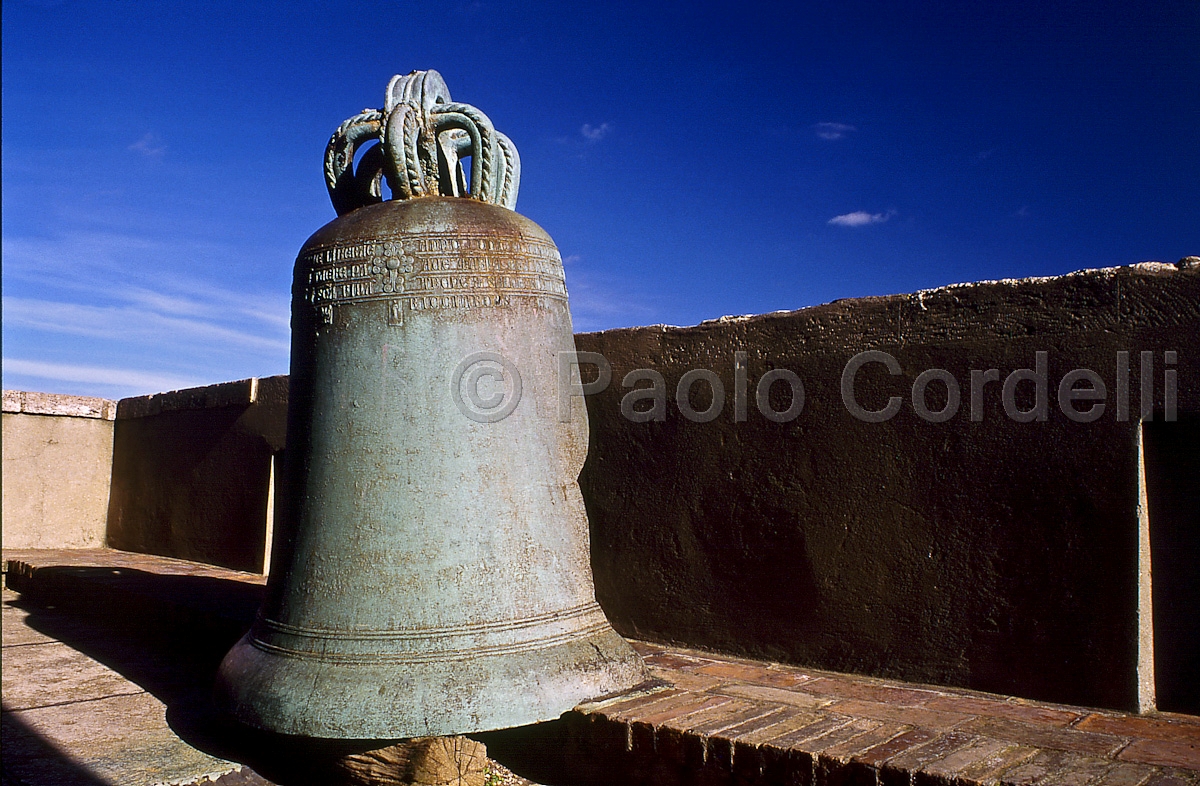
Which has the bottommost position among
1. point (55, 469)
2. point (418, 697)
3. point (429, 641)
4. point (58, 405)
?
point (418, 697)

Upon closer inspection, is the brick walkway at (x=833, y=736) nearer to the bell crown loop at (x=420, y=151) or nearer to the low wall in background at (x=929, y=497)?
the low wall in background at (x=929, y=497)

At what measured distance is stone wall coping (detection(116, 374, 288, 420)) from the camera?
17.6 feet

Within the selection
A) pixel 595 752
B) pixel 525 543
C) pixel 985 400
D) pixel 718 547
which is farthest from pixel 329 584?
pixel 985 400

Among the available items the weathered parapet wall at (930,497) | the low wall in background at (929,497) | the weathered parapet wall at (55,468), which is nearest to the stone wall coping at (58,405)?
the weathered parapet wall at (55,468)

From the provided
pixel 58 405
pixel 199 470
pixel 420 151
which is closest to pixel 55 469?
pixel 58 405

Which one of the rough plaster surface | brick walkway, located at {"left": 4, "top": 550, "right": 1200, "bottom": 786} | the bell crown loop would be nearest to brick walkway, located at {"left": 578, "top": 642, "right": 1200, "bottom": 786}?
brick walkway, located at {"left": 4, "top": 550, "right": 1200, "bottom": 786}

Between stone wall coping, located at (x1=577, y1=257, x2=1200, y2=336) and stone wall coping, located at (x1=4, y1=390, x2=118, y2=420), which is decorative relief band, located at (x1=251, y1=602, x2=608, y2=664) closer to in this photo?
stone wall coping, located at (x1=577, y1=257, x2=1200, y2=336)

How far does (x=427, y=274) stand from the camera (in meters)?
2.71

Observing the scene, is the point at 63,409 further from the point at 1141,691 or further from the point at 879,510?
the point at 1141,691

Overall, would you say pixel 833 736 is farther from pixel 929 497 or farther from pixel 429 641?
pixel 429 641

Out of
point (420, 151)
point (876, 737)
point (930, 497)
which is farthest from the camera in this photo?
point (420, 151)

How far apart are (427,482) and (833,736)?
1.27 m

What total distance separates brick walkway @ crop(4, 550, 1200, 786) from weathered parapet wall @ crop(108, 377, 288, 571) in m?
2.39

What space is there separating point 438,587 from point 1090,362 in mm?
1891
